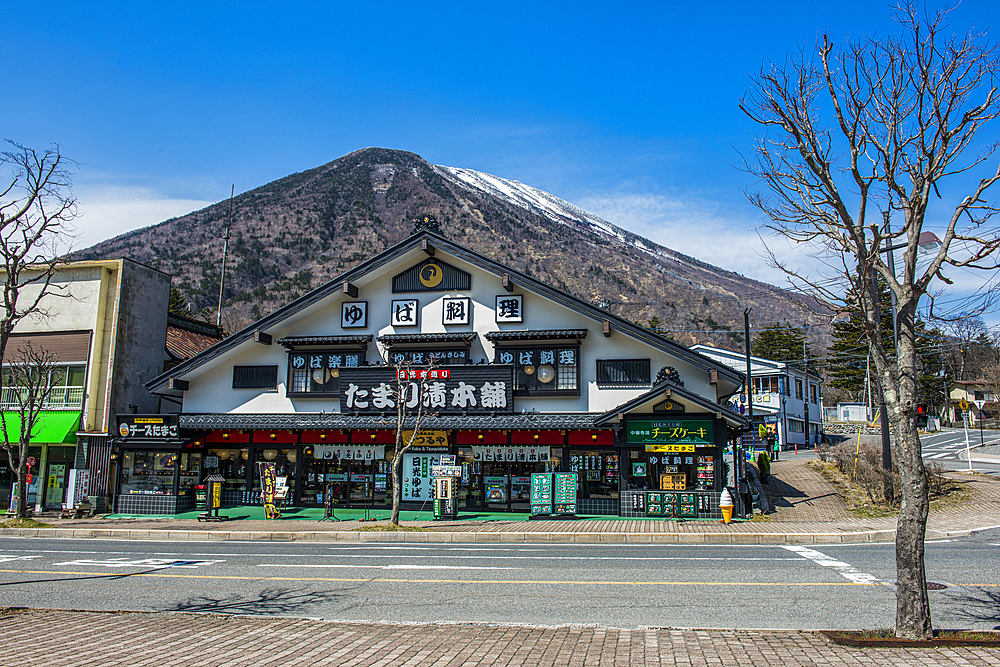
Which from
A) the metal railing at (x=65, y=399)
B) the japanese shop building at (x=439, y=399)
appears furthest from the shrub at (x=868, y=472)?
the metal railing at (x=65, y=399)

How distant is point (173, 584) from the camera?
12703 mm

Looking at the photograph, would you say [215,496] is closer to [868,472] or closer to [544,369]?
[544,369]

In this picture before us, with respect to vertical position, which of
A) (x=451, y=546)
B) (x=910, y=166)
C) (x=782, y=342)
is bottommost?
(x=451, y=546)

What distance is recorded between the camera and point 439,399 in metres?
26.1

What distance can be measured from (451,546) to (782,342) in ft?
230

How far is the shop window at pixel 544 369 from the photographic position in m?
26.0

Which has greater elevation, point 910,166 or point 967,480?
point 910,166

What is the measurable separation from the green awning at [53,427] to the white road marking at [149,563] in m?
13.7

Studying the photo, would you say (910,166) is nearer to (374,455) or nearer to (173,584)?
(173,584)

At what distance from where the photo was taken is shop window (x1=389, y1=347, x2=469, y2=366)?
1065 inches

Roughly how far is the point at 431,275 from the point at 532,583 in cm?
1784

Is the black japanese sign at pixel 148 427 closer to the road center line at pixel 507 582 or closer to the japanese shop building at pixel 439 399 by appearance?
the japanese shop building at pixel 439 399

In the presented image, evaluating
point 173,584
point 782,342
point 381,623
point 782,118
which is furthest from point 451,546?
point 782,342

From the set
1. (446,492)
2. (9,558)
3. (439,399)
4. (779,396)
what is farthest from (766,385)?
(9,558)
